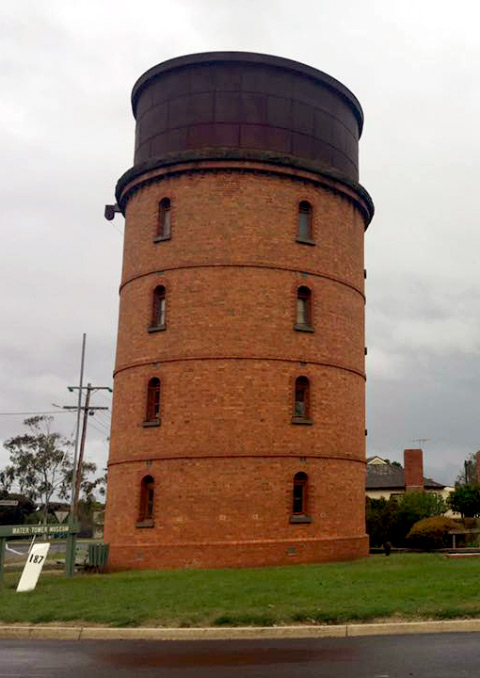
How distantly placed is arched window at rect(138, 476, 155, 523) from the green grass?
16.3 ft

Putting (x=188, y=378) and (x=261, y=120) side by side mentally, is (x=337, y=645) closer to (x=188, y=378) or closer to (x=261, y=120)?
(x=188, y=378)

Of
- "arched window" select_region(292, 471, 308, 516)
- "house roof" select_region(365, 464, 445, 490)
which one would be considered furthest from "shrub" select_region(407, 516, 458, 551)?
"house roof" select_region(365, 464, 445, 490)

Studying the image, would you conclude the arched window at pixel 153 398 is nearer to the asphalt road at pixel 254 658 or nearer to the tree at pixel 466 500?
the asphalt road at pixel 254 658

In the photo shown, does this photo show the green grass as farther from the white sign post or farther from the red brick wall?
Answer: the red brick wall

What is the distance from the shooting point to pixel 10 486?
71.1 m

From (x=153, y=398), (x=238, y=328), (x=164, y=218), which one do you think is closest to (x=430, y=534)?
(x=238, y=328)

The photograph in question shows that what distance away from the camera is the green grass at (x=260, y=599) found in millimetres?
11312

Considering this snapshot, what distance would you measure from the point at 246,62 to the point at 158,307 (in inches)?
319

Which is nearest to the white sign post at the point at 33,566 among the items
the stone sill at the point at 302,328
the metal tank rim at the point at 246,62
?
the stone sill at the point at 302,328

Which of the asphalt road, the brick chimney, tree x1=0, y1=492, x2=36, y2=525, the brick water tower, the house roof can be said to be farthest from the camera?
tree x1=0, y1=492, x2=36, y2=525

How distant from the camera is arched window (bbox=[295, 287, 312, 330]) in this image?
23.5 m

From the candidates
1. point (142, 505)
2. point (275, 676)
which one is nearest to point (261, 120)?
point (142, 505)

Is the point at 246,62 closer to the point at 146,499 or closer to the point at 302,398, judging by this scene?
the point at 302,398

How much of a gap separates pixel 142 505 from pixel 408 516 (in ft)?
51.0
